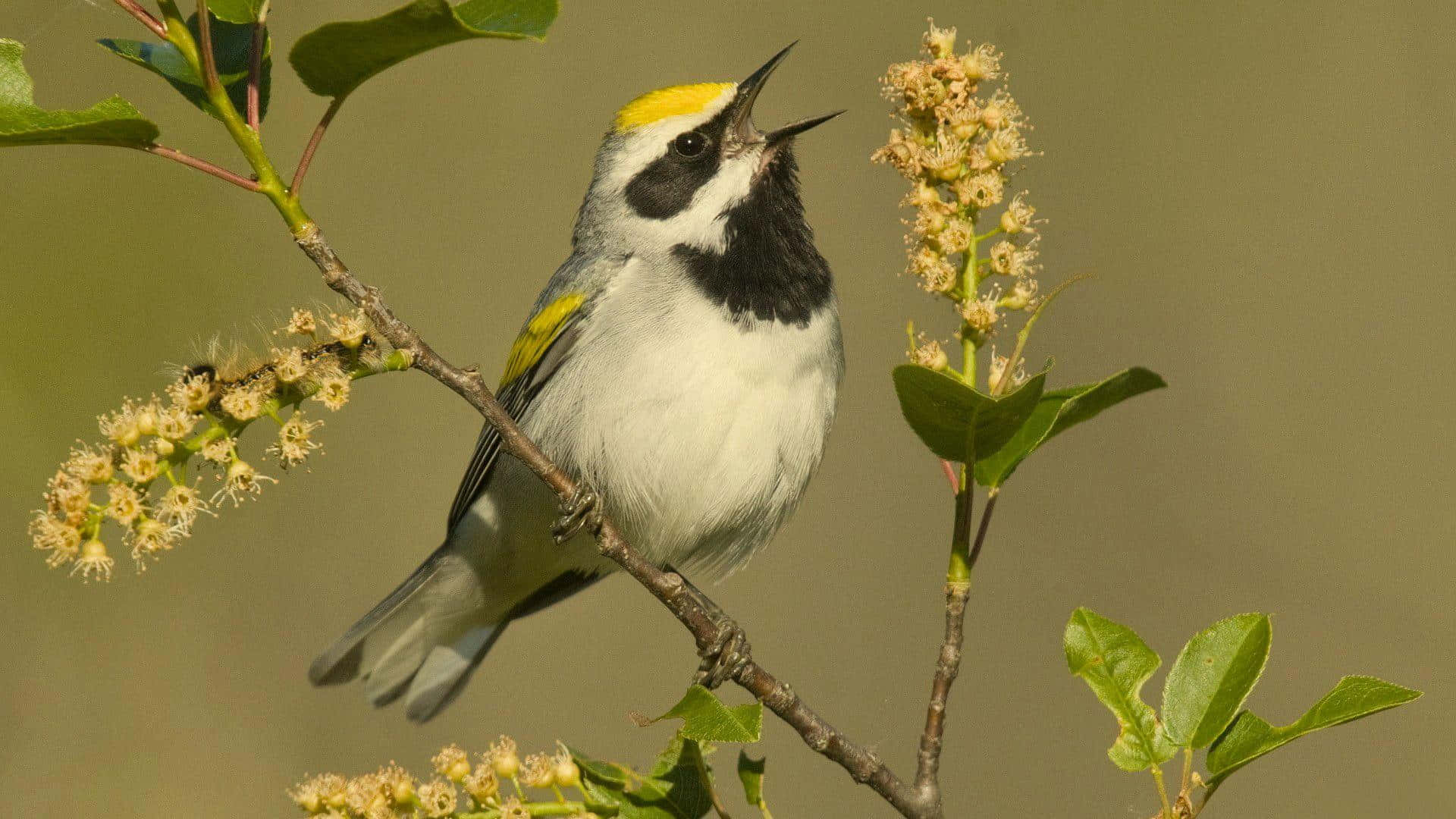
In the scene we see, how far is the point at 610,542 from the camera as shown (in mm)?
2180

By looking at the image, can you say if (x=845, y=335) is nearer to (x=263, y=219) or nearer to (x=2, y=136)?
(x=263, y=219)

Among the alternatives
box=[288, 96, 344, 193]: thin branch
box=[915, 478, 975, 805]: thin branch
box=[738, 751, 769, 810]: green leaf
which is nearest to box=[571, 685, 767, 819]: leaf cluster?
box=[738, 751, 769, 810]: green leaf

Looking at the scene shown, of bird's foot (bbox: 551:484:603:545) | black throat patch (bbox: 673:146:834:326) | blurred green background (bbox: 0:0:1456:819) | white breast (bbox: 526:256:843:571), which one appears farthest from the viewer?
blurred green background (bbox: 0:0:1456:819)

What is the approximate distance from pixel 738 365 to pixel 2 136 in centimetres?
166

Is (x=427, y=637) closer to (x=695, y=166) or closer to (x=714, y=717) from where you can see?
(x=695, y=166)

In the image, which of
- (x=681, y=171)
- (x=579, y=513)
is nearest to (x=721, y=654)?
(x=579, y=513)

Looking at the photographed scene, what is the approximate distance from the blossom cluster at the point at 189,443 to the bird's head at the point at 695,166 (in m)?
1.45

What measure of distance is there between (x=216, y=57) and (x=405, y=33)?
48cm

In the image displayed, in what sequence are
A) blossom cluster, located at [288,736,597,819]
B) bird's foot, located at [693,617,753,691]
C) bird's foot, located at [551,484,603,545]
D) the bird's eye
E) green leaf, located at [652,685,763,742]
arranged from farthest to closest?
1. the bird's eye
2. bird's foot, located at [693,617,753,691]
3. bird's foot, located at [551,484,603,545]
4. blossom cluster, located at [288,736,597,819]
5. green leaf, located at [652,685,763,742]

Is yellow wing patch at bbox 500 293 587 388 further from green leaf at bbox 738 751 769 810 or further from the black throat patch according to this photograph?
green leaf at bbox 738 751 769 810

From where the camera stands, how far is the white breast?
114 inches

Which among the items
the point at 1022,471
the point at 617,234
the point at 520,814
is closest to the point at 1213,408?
the point at 1022,471

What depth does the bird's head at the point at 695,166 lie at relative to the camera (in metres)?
3.21

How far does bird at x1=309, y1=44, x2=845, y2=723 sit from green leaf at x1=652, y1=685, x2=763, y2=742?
84 centimetres
